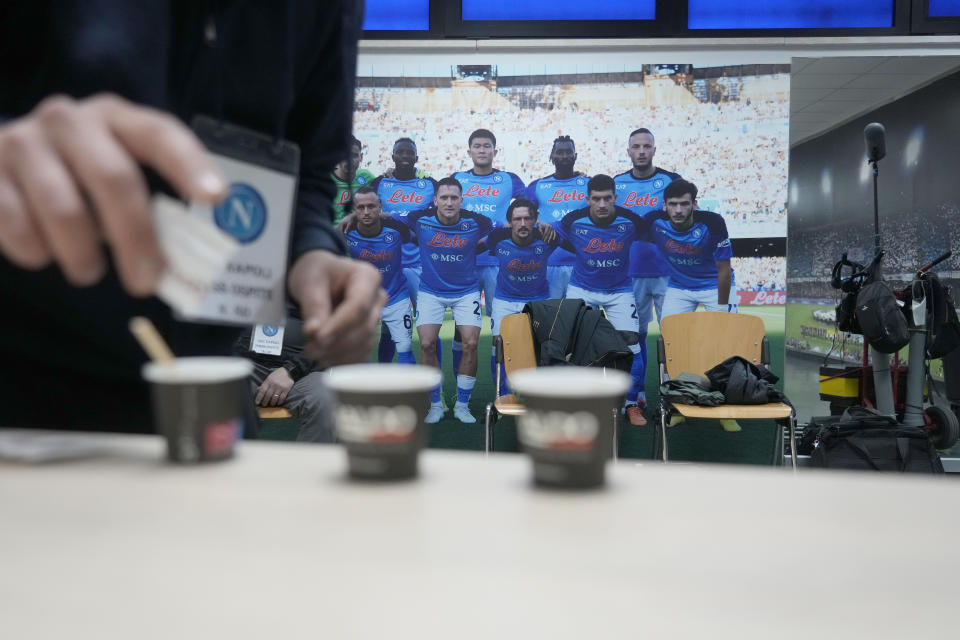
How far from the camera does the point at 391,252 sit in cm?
449

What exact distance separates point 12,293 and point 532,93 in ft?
12.8

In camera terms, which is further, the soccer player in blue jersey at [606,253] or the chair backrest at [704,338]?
the soccer player in blue jersey at [606,253]

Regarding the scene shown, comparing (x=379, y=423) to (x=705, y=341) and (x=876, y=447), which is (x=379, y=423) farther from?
(x=705, y=341)

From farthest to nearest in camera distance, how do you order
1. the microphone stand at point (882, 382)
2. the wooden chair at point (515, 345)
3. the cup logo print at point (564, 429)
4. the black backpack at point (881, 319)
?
the microphone stand at point (882, 382), the wooden chair at point (515, 345), the black backpack at point (881, 319), the cup logo print at point (564, 429)

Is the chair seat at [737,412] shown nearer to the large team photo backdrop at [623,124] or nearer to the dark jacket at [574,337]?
the dark jacket at [574,337]

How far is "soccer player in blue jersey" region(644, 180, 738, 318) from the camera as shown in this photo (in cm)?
430

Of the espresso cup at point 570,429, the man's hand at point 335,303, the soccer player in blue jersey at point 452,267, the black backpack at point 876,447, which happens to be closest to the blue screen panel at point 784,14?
the soccer player in blue jersey at point 452,267

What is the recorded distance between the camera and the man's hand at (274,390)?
10.6 ft

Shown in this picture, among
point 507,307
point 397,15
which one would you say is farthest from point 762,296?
point 397,15

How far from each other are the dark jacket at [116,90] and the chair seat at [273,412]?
2.11 meters

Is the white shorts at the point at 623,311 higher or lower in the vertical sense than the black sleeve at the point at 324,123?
lower

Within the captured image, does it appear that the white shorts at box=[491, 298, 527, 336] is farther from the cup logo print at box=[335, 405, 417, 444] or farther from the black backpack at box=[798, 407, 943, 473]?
the cup logo print at box=[335, 405, 417, 444]

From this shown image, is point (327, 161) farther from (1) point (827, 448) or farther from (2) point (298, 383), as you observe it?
(1) point (827, 448)

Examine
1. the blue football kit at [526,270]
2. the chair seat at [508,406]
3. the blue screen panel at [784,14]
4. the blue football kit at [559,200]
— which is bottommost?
the chair seat at [508,406]
